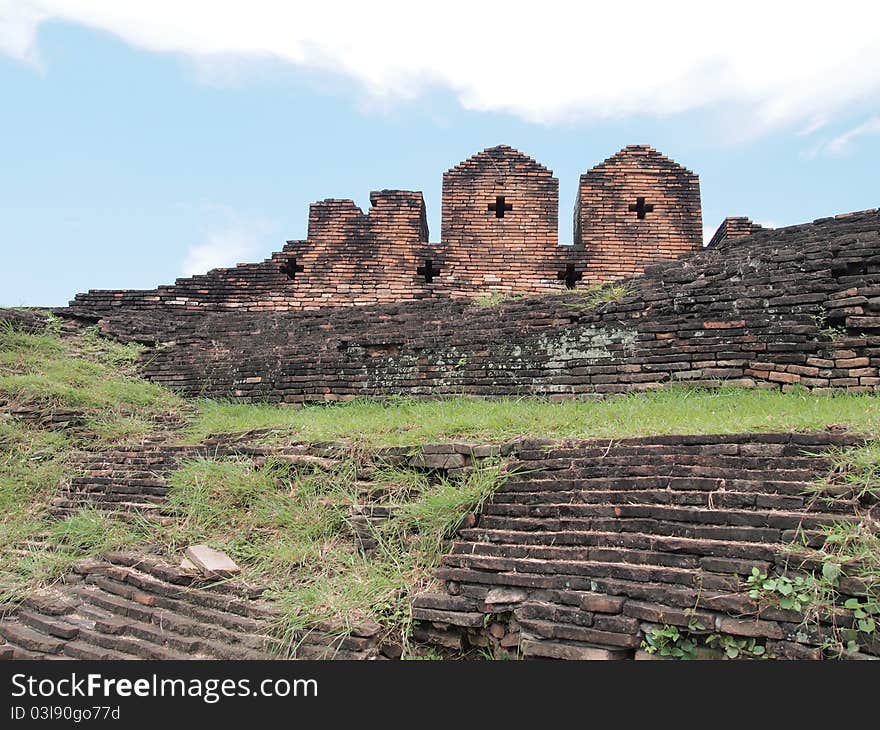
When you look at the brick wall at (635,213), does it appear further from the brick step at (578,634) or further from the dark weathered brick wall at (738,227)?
the brick step at (578,634)

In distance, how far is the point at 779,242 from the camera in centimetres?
739

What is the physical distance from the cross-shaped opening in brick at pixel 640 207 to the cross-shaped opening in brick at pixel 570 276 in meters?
1.27

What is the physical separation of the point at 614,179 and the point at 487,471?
25.1 feet

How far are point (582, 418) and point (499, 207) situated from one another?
6.33 m

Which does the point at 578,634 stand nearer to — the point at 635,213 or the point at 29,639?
the point at 29,639

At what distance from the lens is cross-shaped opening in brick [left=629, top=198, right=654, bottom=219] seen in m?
10.5

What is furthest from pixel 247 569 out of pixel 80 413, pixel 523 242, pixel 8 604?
pixel 523 242

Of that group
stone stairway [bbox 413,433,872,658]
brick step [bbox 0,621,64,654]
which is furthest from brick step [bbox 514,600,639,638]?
brick step [bbox 0,621,64,654]

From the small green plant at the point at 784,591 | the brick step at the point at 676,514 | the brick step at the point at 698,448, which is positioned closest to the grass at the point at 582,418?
the brick step at the point at 698,448

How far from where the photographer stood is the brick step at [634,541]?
3123mm

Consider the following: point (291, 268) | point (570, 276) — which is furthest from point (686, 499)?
point (291, 268)

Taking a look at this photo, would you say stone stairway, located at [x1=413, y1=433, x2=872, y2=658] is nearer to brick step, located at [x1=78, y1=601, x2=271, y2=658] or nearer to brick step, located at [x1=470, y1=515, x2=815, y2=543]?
brick step, located at [x1=470, y1=515, x2=815, y2=543]

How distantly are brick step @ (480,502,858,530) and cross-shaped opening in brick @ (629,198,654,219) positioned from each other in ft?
25.3

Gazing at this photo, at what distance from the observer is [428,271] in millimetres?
10633
